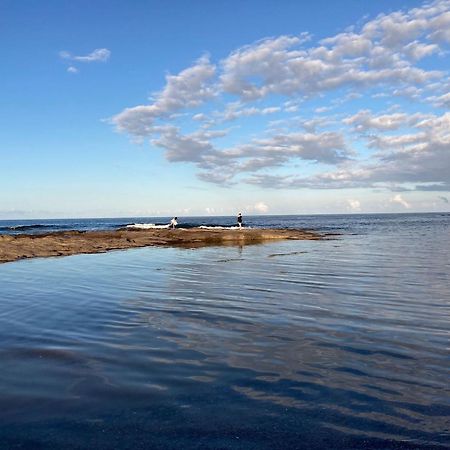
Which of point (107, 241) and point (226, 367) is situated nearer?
point (226, 367)

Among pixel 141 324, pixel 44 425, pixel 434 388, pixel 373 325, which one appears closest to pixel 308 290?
pixel 373 325

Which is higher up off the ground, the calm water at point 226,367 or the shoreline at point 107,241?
the shoreline at point 107,241

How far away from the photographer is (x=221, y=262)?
2550 cm

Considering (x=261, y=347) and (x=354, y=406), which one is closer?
(x=354, y=406)

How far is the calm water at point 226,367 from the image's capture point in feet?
17.4

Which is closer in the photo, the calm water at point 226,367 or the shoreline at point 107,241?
the calm water at point 226,367

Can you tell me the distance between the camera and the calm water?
17.4 feet

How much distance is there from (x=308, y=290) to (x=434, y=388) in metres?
8.81

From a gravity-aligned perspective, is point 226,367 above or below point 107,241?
below

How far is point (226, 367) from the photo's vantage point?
761 cm

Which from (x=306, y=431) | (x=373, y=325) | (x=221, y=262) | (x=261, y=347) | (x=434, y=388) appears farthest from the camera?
(x=221, y=262)

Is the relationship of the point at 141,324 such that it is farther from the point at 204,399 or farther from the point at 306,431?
the point at 306,431

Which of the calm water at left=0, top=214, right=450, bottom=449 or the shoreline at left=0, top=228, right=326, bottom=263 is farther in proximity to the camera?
the shoreline at left=0, top=228, right=326, bottom=263

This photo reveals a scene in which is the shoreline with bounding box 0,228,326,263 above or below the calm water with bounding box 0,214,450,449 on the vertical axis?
above
